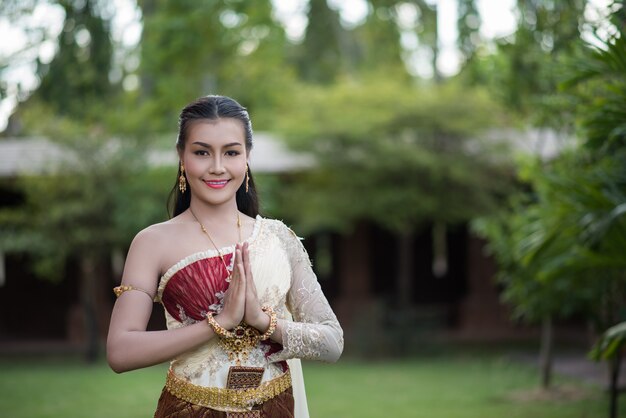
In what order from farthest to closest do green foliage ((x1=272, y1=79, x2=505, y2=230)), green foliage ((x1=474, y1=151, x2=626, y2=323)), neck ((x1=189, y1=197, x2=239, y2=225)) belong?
green foliage ((x1=272, y1=79, x2=505, y2=230)), green foliage ((x1=474, y1=151, x2=626, y2=323)), neck ((x1=189, y1=197, x2=239, y2=225))

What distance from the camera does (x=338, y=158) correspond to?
13.8 metres

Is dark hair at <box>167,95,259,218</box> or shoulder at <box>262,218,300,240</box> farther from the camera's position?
shoulder at <box>262,218,300,240</box>

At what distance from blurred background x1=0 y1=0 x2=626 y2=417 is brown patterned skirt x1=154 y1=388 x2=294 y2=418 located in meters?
2.25

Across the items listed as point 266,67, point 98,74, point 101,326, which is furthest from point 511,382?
point 266,67

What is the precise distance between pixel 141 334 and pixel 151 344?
0.04 metres

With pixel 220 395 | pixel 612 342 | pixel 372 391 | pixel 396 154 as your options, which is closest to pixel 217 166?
pixel 220 395

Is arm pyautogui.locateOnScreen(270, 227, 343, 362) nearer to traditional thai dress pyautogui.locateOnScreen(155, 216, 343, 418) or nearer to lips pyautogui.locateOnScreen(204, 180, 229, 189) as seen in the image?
traditional thai dress pyautogui.locateOnScreen(155, 216, 343, 418)

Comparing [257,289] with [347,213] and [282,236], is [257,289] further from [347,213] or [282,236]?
[347,213]

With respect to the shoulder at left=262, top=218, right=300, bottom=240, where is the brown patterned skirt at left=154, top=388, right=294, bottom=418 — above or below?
below

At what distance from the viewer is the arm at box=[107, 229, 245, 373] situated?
2.51 m

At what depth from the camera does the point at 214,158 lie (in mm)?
2664

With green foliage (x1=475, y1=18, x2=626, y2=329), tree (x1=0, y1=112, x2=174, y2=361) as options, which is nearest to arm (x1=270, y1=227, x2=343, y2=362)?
green foliage (x1=475, y1=18, x2=626, y2=329)

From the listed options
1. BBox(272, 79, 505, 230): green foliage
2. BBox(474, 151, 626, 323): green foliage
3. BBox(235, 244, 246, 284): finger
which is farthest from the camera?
BBox(272, 79, 505, 230): green foliage

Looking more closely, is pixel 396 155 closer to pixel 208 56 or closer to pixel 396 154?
pixel 396 154
